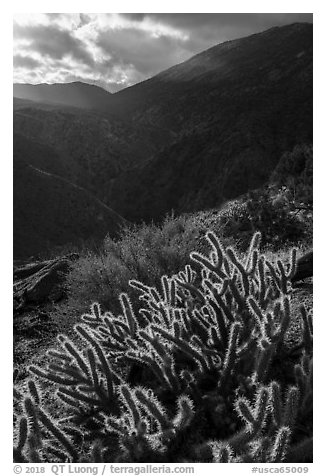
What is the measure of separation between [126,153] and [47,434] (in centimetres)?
8989

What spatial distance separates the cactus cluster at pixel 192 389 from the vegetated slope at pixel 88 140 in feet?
258

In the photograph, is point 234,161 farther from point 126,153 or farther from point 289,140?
point 126,153

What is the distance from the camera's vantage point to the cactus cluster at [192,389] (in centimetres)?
291

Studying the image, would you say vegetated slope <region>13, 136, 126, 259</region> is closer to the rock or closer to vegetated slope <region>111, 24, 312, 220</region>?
vegetated slope <region>111, 24, 312, 220</region>

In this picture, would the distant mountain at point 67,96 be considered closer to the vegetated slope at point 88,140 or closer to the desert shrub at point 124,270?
the vegetated slope at point 88,140

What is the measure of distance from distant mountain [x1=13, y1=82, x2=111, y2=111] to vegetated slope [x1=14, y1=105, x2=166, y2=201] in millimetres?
10162

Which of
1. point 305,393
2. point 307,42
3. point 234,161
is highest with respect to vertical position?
point 307,42

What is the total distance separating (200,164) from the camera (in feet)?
243

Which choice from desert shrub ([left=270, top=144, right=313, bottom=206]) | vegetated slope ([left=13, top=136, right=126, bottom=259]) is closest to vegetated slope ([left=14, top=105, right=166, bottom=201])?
vegetated slope ([left=13, top=136, right=126, bottom=259])

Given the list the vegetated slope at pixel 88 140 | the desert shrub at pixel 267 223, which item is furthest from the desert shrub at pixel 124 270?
the vegetated slope at pixel 88 140

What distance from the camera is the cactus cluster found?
9.55 ft
